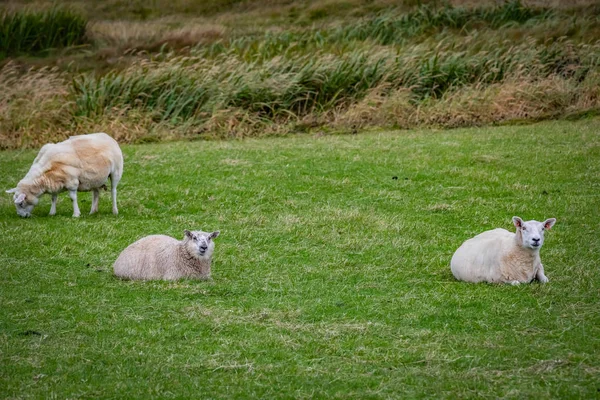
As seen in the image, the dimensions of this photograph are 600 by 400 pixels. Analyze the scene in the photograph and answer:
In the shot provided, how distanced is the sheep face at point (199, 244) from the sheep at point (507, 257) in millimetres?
2881

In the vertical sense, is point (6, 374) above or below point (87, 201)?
above

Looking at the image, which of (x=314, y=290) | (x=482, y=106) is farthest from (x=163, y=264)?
(x=482, y=106)

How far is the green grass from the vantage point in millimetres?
7234

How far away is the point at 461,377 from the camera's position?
7113mm

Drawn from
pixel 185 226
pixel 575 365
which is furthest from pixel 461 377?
pixel 185 226

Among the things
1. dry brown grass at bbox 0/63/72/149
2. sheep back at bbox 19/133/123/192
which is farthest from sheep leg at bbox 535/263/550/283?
dry brown grass at bbox 0/63/72/149

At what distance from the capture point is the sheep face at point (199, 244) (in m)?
10.0

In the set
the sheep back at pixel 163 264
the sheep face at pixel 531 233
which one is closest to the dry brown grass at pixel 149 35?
the sheep back at pixel 163 264

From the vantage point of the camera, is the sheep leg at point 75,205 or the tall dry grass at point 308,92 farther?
the tall dry grass at point 308,92

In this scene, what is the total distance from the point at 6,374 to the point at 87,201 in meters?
8.56

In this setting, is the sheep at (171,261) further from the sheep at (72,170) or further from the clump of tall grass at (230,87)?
the clump of tall grass at (230,87)

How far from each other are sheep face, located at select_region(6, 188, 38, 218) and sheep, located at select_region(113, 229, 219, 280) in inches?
162

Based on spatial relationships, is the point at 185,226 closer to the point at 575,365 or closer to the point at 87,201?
the point at 87,201

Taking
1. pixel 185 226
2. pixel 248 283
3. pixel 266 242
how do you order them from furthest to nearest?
1. pixel 185 226
2. pixel 266 242
3. pixel 248 283
